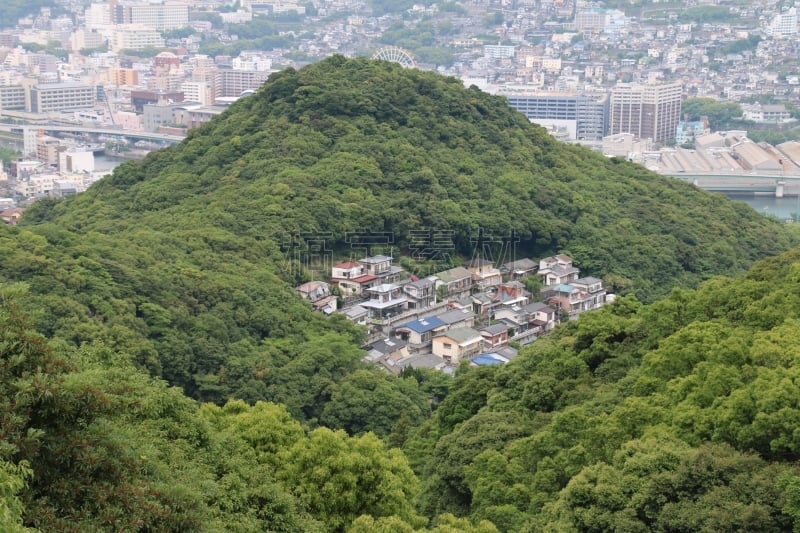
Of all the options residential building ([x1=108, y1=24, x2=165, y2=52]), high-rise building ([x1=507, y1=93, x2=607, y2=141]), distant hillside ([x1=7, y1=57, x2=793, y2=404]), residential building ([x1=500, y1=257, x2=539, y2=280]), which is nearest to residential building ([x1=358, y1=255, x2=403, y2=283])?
distant hillside ([x1=7, y1=57, x2=793, y2=404])

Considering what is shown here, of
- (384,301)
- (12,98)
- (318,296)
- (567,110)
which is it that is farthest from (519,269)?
(12,98)

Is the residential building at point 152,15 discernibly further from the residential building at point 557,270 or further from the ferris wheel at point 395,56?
the residential building at point 557,270

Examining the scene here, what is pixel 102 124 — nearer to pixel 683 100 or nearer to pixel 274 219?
pixel 683 100

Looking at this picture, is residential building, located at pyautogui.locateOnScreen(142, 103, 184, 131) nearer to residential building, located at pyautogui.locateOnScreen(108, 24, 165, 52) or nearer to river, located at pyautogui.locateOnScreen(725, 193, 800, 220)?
river, located at pyautogui.locateOnScreen(725, 193, 800, 220)

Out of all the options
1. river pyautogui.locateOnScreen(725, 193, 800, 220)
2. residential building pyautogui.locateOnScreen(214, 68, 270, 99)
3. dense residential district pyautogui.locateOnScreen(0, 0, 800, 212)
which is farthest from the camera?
residential building pyautogui.locateOnScreen(214, 68, 270, 99)

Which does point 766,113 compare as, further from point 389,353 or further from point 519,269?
point 389,353

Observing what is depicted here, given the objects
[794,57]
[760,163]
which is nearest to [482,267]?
[760,163]

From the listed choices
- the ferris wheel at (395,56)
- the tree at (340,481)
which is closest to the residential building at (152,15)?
the ferris wheel at (395,56)
